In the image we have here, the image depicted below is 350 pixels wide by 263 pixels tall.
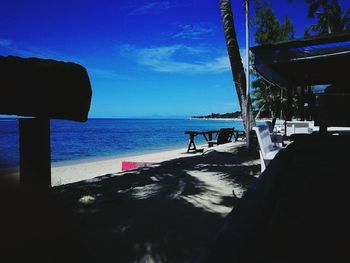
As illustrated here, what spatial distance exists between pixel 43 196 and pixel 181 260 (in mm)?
1511

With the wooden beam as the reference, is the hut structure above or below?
below

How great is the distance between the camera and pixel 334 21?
77.9 feet

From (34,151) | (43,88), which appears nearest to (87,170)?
(34,151)

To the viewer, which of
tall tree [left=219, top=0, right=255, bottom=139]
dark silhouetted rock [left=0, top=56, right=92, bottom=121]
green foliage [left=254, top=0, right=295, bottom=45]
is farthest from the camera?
green foliage [left=254, top=0, right=295, bottom=45]

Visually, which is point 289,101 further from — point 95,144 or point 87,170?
point 95,144

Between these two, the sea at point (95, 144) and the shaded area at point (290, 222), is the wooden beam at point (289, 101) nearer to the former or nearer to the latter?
the sea at point (95, 144)

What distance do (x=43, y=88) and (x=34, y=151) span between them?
1.40 ft

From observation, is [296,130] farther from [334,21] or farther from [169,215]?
[334,21]

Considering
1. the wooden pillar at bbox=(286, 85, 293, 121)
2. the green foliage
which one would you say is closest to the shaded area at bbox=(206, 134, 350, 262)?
the wooden pillar at bbox=(286, 85, 293, 121)

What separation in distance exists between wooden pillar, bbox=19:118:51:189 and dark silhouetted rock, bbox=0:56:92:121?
0.38 feet

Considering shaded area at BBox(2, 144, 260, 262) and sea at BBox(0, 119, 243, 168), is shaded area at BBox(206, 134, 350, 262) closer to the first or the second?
shaded area at BBox(2, 144, 260, 262)

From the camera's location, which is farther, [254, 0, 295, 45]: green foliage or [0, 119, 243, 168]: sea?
[254, 0, 295, 45]: green foliage

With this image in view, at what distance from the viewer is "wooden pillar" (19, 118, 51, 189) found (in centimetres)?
148

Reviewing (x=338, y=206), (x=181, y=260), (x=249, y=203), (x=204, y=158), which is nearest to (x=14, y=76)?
(x=249, y=203)
